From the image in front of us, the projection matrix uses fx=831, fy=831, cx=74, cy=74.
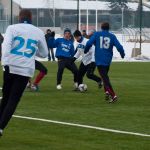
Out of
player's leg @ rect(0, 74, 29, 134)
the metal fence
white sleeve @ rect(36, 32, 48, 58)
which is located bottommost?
the metal fence

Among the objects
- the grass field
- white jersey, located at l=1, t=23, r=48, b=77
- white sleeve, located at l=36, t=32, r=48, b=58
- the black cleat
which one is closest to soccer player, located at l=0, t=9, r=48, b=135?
white jersey, located at l=1, t=23, r=48, b=77

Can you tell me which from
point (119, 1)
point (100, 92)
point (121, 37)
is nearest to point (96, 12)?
point (119, 1)

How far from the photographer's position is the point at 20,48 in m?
12.6

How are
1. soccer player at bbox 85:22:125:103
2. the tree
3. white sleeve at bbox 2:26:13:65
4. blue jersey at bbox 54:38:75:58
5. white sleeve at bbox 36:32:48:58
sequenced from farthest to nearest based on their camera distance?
the tree, blue jersey at bbox 54:38:75:58, soccer player at bbox 85:22:125:103, white sleeve at bbox 36:32:48:58, white sleeve at bbox 2:26:13:65

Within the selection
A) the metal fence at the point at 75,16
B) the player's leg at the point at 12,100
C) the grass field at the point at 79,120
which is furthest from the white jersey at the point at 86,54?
the metal fence at the point at 75,16

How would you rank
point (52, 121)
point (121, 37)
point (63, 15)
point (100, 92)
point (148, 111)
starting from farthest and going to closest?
1. point (63, 15)
2. point (121, 37)
3. point (100, 92)
4. point (148, 111)
5. point (52, 121)

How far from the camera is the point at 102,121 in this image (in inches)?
603

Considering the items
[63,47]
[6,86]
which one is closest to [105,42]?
[63,47]

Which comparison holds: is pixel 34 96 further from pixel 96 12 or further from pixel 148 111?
pixel 96 12

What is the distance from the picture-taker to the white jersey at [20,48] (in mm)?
12461

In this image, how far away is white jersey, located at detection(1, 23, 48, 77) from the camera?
12.5 metres

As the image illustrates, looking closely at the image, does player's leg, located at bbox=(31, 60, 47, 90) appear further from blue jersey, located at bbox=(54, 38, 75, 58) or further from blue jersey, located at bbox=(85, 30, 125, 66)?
blue jersey, located at bbox=(85, 30, 125, 66)

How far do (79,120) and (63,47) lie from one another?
8.25m

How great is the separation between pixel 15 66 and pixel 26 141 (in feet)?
3.78
